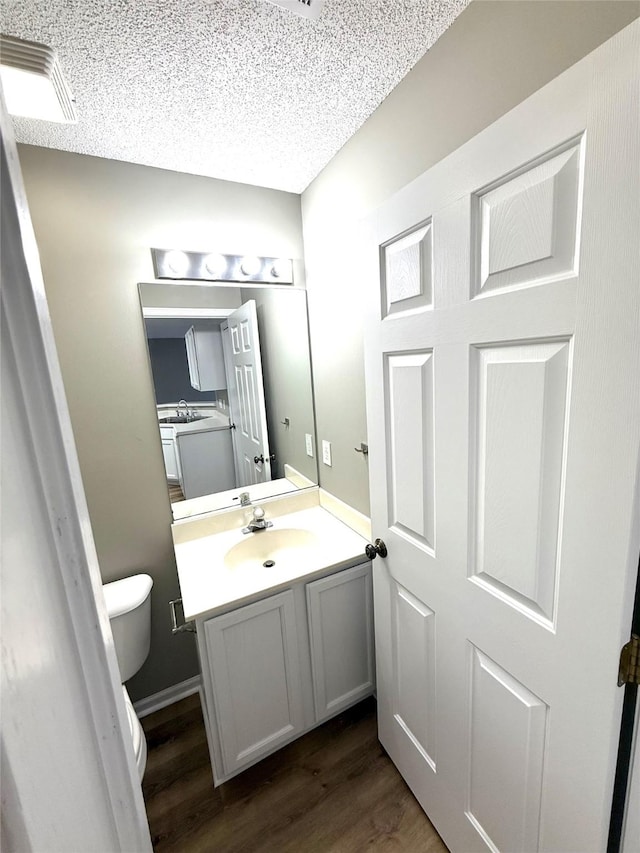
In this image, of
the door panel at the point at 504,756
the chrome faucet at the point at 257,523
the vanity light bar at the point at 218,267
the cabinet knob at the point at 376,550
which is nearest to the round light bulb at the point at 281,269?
the vanity light bar at the point at 218,267

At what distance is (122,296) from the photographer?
1.44 m

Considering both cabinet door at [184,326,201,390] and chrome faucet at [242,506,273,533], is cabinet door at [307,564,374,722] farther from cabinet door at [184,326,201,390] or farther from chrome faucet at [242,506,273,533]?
cabinet door at [184,326,201,390]

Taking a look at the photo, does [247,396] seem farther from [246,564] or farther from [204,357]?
[246,564]

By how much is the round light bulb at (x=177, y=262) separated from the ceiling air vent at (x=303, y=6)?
0.88 metres

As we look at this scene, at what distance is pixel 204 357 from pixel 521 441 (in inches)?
54.6

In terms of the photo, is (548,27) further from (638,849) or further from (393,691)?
(393,691)

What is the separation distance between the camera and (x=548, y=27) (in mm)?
730

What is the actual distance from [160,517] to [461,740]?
52.5 inches

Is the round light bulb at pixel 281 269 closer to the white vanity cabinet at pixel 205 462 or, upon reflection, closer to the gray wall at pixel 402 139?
the gray wall at pixel 402 139

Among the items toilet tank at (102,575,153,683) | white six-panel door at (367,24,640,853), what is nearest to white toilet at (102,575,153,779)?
toilet tank at (102,575,153,683)

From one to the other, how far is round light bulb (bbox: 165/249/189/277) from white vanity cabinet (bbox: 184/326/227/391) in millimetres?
233

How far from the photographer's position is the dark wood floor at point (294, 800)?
1175mm

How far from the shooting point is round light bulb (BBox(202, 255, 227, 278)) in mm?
1554

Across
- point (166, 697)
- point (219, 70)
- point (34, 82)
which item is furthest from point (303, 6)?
point (166, 697)
